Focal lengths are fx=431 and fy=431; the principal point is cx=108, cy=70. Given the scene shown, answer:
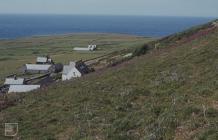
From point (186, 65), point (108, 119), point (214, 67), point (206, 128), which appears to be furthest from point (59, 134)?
point (186, 65)

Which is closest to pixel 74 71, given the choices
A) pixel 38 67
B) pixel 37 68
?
pixel 37 68

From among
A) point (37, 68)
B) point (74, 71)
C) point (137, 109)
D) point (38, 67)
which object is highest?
point (137, 109)

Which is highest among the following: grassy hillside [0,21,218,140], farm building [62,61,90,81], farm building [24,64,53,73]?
grassy hillside [0,21,218,140]

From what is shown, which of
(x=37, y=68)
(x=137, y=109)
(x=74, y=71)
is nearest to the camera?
(x=137, y=109)

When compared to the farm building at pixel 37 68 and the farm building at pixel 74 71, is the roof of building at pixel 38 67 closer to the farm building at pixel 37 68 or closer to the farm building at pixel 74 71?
the farm building at pixel 37 68

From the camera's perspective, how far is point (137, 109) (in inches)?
815

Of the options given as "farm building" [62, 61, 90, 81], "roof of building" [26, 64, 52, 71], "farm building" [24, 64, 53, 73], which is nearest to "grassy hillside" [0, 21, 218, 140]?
"farm building" [62, 61, 90, 81]

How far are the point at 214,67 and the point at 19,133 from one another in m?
12.7

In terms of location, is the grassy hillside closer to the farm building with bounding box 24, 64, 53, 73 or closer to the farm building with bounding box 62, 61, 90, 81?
the farm building with bounding box 62, 61, 90, 81

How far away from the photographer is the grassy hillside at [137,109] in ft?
52.2

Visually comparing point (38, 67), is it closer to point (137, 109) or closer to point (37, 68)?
point (37, 68)

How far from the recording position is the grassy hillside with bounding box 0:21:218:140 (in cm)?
1591

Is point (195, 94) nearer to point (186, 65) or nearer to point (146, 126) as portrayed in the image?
point (146, 126)

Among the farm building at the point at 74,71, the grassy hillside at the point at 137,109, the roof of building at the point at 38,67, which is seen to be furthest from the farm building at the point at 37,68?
the grassy hillside at the point at 137,109
